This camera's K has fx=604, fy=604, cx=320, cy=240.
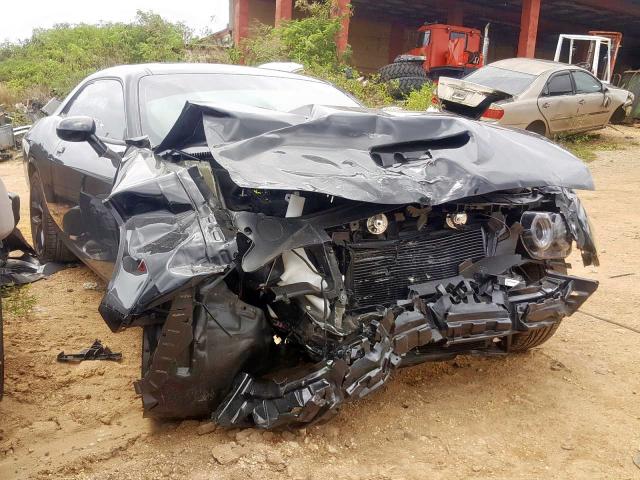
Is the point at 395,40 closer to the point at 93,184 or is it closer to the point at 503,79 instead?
the point at 503,79

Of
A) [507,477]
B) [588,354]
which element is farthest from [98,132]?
[588,354]

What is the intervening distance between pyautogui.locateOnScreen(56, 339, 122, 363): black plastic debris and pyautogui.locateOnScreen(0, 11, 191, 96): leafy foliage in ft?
44.2

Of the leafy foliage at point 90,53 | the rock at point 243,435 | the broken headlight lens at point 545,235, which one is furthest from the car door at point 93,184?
the leafy foliage at point 90,53

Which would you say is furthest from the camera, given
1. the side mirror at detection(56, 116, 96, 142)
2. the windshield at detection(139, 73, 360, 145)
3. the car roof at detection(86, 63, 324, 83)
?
the car roof at detection(86, 63, 324, 83)

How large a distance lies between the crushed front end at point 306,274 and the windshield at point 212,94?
2.30 ft

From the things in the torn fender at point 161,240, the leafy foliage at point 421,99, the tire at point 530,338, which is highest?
the torn fender at point 161,240

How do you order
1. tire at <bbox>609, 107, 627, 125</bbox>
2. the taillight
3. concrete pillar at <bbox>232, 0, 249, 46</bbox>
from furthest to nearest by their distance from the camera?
1. concrete pillar at <bbox>232, 0, 249, 46</bbox>
2. tire at <bbox>609, 107, 627, 125</bbox>
3. the taillight

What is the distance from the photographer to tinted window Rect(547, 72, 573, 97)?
1028cm

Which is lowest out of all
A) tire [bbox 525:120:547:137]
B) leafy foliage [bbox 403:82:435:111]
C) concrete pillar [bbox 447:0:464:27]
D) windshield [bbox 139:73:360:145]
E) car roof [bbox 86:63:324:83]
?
tire [bbox 525:120:547:137]

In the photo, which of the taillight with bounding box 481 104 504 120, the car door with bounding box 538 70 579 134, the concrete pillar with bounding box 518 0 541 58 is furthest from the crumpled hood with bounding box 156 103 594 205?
the concrete pillar with bounding box 518 0 541 58

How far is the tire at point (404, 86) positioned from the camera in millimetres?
12492

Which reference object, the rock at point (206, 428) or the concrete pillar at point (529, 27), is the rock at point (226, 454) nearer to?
the rock at point (206, 428)

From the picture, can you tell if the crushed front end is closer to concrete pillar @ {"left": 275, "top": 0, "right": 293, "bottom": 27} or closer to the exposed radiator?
the exposed radiator

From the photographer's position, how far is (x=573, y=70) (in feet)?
35.3
